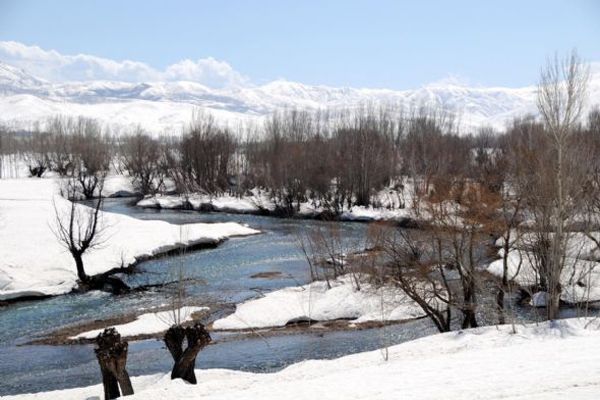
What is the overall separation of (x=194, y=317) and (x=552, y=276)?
48.8 ft

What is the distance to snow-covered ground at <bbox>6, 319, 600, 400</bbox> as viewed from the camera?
11117 millimetres

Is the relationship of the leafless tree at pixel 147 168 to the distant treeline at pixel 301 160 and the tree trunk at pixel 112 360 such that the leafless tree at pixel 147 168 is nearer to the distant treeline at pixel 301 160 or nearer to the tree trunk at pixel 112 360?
the distant treeline at pixel 301 160

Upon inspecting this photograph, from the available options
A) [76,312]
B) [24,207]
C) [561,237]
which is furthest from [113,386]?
[24,207]

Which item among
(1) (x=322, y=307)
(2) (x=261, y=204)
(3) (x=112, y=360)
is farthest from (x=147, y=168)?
(3) (x=112, y=360)

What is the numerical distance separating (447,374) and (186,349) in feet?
23.3

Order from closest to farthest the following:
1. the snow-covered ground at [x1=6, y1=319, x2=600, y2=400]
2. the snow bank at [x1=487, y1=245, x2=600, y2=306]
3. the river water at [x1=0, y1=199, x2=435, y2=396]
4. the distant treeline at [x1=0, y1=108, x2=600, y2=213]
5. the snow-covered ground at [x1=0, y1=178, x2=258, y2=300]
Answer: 1. the snow-covered ground at [x1=6, y1=319, x2=600, y2=400]
2. the river water at [x1=0, y1=199, x2=435, y2=396]
3. the snow bank at [x1=487, y1=245, x2=600, y2=306]
4. the snow-covered ground at [x1=0, y1=178, x2=258, y2=300]
5. the distant treeline at [x1=0, y1=108, x2=600, y2=213]

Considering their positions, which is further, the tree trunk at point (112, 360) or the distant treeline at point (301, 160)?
the distant treeline at point (301, 160)

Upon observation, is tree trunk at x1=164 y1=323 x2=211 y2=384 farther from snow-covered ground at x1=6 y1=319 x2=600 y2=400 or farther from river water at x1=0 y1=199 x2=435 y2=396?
river water at x1=0 y1=199 x2=435 y2=396

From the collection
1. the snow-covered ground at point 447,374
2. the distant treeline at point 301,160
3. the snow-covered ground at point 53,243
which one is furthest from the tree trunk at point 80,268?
the distant treeline at point 301,160

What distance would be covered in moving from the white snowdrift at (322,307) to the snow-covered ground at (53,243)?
481 centimetres

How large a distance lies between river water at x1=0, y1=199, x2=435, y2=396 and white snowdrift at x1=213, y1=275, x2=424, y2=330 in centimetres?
120

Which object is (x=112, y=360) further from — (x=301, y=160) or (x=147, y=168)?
(x=147, y=168)

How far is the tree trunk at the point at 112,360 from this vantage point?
47.5 ft

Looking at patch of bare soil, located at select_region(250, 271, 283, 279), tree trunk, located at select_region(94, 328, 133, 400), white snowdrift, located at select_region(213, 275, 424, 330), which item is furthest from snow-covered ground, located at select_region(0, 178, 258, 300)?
tree trunk, located at select_region(94, 328, 133, 400)
